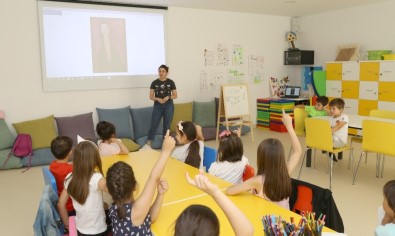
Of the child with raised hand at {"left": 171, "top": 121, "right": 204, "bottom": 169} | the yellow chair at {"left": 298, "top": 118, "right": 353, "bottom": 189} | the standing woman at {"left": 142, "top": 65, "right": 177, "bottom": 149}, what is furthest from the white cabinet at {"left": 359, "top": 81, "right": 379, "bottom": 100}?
the child with raised hand at {"left": 171, "top": 121, "right": 204, "bottom": 169}

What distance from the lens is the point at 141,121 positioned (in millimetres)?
6656

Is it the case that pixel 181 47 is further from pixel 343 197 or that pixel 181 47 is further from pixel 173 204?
pixel 173 204

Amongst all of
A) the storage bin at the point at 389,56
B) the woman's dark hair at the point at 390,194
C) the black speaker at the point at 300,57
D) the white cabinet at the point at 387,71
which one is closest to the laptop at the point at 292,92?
the black speaker at the point at 300,57

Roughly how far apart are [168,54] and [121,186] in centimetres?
551

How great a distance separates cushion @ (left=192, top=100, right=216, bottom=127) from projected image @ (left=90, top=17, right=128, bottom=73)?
1.63 meters

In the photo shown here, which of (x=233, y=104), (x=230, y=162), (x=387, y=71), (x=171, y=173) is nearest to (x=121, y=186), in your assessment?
(x=171, y=173)

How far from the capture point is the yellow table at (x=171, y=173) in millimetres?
2266

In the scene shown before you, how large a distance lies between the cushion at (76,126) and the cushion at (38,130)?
157 millimetres

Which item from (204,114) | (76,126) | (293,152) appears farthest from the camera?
(204,114)

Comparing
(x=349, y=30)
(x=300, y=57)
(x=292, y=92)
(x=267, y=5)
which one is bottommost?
(x=292, y=92)

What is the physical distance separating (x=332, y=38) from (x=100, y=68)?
521cm

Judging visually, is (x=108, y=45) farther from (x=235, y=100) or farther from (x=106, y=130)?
(x=106, y=130)

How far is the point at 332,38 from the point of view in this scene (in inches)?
322

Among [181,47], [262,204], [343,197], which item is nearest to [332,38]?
[181,47]
